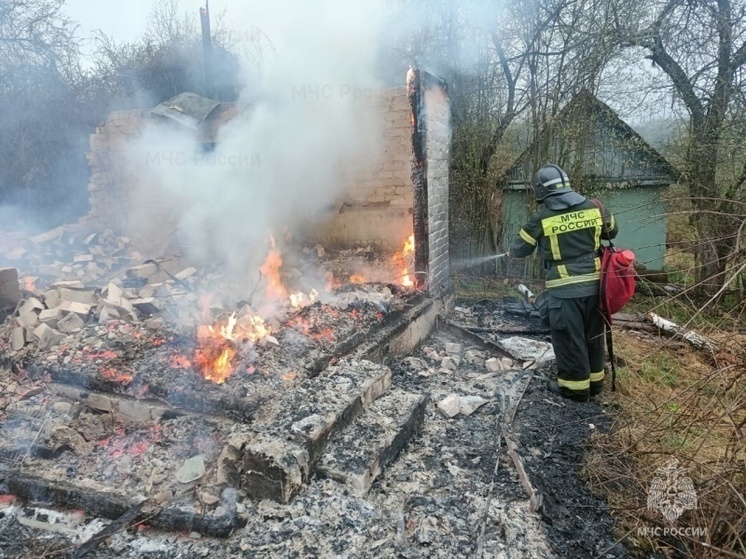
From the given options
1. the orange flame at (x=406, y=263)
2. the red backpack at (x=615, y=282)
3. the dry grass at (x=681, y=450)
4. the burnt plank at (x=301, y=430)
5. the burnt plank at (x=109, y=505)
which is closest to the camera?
the dry grass at (x=681, y=450)

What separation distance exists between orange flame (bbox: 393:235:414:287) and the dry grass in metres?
2.81

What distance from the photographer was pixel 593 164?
31.2 feet

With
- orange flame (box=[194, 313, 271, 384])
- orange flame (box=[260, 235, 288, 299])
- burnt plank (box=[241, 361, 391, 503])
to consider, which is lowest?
burnt plank (box=[241, 361, 391, 503])

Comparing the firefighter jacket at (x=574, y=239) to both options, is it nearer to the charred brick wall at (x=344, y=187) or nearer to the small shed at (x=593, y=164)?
the charred brick wall at (x=344, y=187)

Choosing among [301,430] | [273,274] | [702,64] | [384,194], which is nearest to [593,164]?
[702,64]

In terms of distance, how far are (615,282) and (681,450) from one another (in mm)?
1637

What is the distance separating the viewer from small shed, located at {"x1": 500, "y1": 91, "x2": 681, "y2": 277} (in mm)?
9188

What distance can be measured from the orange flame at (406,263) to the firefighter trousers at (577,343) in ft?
7.91

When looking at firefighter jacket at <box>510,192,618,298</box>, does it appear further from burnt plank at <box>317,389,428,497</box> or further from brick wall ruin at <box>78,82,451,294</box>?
brick wall ruin at <box>78,82,451,294</box>

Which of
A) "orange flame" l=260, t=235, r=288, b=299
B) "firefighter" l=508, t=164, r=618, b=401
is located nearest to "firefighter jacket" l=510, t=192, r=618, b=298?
"firefighter" l=508, t=164, r=618, b=401

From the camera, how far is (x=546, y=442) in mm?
3793

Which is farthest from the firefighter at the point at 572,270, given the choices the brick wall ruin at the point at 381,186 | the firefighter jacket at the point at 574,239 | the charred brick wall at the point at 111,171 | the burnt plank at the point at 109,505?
the charred brick wall at the point at 111,171

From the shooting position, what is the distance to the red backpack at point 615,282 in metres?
4.34

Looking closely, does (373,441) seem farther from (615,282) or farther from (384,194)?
(384,194)
